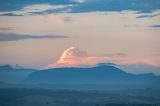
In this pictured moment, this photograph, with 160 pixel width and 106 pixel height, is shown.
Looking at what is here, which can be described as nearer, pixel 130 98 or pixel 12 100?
pixel 12 100

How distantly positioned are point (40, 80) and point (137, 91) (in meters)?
26.0

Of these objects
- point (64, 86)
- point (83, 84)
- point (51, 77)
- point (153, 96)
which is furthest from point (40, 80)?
point (153, 96)

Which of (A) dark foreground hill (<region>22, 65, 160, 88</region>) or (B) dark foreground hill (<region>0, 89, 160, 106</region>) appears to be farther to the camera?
(A) dark foreground hill (<region>22, 65, 160, 88</region>)

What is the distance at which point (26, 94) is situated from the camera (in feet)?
303

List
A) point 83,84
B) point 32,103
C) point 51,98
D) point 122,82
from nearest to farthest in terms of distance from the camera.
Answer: point 32,103 → point 51,98 → point 83,84 → point 122,82

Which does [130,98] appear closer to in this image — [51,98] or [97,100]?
[97,100]

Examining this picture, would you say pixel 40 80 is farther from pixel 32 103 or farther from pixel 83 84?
pixel 32 103

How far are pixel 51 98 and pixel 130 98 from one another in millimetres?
18535

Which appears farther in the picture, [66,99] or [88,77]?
[88,77]

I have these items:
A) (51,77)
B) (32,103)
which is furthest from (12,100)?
(51,77)

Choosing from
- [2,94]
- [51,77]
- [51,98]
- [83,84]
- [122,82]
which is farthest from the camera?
[122,82]

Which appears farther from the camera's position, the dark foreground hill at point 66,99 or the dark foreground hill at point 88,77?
the dark foreground hill at point 88,77

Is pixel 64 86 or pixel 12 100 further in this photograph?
pixel 64 86

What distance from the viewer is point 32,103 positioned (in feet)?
288
